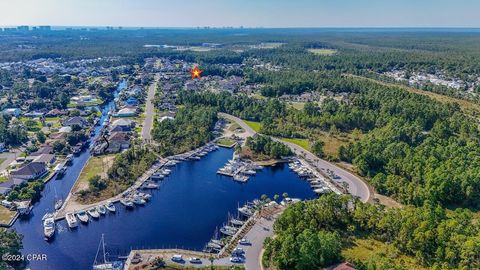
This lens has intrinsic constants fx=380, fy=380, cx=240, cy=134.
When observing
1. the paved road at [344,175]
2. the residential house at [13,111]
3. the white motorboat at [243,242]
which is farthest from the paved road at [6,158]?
the paved road at [344,175]

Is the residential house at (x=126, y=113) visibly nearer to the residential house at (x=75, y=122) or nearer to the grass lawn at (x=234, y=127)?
the residential house at (x=75, y=122)

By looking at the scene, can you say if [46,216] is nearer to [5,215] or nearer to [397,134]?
[5,215]

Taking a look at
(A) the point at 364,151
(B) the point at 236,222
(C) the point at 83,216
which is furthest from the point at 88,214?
(A) the point at 364,151

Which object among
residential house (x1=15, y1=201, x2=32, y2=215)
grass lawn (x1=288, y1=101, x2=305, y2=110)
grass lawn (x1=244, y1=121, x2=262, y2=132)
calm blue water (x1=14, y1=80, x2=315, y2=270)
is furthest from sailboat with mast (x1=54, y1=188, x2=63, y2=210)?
grass lawn (x1=288, y1=101, x2=305, y2=110)

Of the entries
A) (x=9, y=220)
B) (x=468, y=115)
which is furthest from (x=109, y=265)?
(x=468, y=115)

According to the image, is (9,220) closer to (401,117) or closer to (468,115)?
(401,117)
